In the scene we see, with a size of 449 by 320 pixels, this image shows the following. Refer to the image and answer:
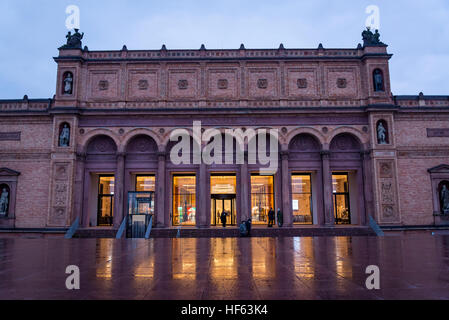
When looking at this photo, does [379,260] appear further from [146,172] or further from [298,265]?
[146,172]

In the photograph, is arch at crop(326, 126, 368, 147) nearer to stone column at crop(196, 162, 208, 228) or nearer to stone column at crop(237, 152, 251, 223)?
stone column at crop(237, 152, 251, 223)

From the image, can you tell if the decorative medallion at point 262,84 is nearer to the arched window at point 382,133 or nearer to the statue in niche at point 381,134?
the arched window at point 382,133

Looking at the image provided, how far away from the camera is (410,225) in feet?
85.1

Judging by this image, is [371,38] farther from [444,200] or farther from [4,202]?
[4,202]

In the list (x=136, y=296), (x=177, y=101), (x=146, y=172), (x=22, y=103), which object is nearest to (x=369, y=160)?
(x=177, y=101)

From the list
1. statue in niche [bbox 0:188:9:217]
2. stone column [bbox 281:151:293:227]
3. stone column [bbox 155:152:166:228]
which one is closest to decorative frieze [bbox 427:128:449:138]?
stone column [bbox 281:151:293:227]

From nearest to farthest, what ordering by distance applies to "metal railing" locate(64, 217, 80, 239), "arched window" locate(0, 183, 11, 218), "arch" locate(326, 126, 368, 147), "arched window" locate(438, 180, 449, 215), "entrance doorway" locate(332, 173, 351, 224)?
1. "metal railing" locate(64, 217, 80, 239)
2. "arched window" locate(438, 180, 449, 215)
3. "arched window" locate(0, 183, 11, 218)
4. "arch" locate(326, 126, 368, 147)
5. "entrance doorway" locate(332, 173, 351, 224)

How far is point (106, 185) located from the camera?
29734mm

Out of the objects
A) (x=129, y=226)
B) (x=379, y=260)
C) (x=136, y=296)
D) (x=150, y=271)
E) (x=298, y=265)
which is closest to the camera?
(x=136, y=296)

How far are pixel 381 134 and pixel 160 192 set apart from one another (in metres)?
19.0

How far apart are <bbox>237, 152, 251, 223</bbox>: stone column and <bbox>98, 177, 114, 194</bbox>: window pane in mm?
12359

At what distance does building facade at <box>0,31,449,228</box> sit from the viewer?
2636cm

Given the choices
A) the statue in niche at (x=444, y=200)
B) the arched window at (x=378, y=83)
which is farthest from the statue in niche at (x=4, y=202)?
the statue in niche at (x=444, y=200)
